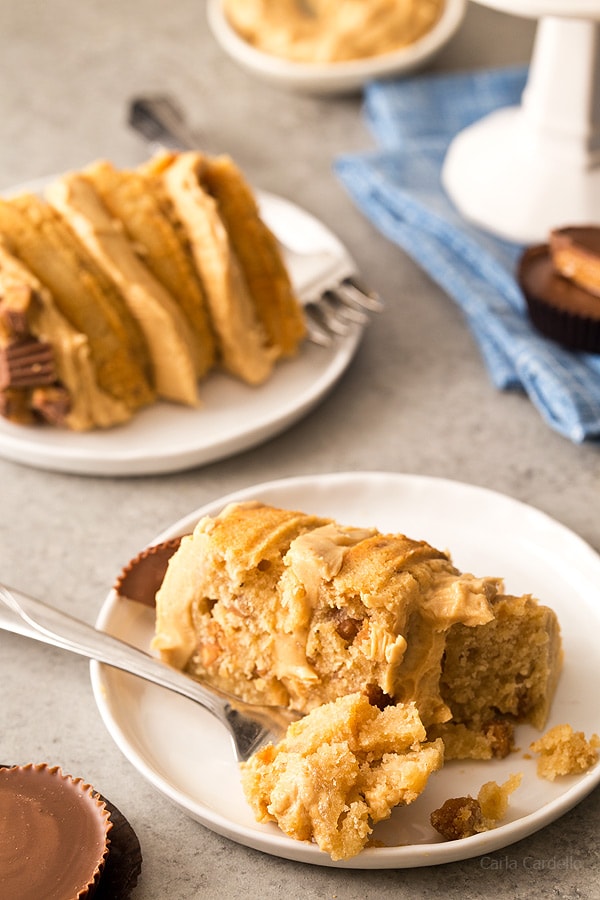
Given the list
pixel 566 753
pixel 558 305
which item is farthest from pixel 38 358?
pixel 566 753

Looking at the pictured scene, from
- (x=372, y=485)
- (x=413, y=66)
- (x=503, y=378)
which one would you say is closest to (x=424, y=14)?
(x=413, y=66)

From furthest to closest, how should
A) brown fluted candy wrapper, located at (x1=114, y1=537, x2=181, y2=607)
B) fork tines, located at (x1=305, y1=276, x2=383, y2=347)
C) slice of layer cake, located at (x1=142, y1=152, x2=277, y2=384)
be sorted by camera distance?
1. fork tines, located at (x1=305, y1=276, x2=383, y2=347)
2. slice of layer cake, located at (x1=142, y1=152, x2=277, y2=384)
3. brown fluted candy wrapper, located at (x1=114, y1=537, x2=181, y2=607)

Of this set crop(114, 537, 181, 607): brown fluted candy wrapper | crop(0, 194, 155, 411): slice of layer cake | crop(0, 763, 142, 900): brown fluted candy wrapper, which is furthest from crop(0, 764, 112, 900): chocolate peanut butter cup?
crop(0, 194, 155, 411): slice of layer cake

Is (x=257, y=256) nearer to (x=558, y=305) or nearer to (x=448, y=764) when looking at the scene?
(x=558, y=305)

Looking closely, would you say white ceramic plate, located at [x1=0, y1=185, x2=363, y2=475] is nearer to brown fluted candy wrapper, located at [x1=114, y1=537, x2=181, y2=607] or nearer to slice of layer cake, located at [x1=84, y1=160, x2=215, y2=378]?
slice of layer cake, located at [x1=84, y1=160, x2=215, y2=378]

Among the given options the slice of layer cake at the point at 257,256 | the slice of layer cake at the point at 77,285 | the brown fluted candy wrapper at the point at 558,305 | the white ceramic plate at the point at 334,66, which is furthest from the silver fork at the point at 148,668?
the white ceramic plate at the point at 334,66

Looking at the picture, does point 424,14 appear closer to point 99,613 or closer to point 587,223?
point 587,223
